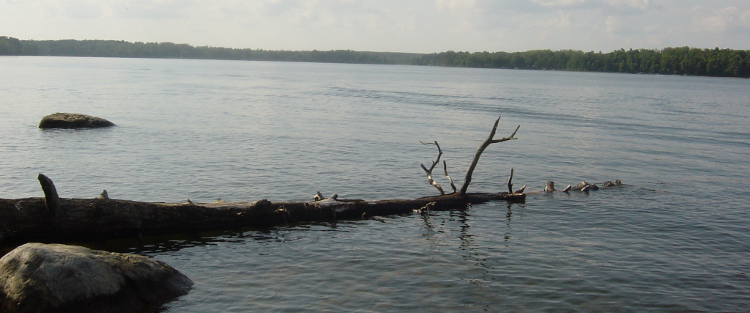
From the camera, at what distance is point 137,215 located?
13.6 metres

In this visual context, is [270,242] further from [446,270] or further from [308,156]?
[308,156]

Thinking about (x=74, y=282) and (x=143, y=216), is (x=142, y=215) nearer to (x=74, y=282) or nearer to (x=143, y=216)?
(x=143, y=216)

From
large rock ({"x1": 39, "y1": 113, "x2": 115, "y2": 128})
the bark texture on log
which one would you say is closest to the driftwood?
the bark texture on log

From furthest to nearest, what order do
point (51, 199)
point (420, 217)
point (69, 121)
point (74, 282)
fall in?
point (69, 121), point (420, 217), point (51, 199), point (74, 282)

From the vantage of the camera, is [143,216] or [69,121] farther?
[69,121]

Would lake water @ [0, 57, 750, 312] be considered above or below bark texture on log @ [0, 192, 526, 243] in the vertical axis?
below

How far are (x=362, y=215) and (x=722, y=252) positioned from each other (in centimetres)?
1036

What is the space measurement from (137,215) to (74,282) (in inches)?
161

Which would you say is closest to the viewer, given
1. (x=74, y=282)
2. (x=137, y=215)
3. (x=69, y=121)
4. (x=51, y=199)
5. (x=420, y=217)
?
(x=74, y=282)

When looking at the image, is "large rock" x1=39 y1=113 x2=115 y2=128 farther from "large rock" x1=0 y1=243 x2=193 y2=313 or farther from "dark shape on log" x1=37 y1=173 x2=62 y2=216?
"large rock" x1=0 y1=243 x2=193 y2=313

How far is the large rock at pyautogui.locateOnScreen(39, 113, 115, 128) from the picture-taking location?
35.6m

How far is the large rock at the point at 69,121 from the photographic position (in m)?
35.6

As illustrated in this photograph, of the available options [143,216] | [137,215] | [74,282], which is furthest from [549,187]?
[74,282]

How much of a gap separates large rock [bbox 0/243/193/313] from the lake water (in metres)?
0.94
